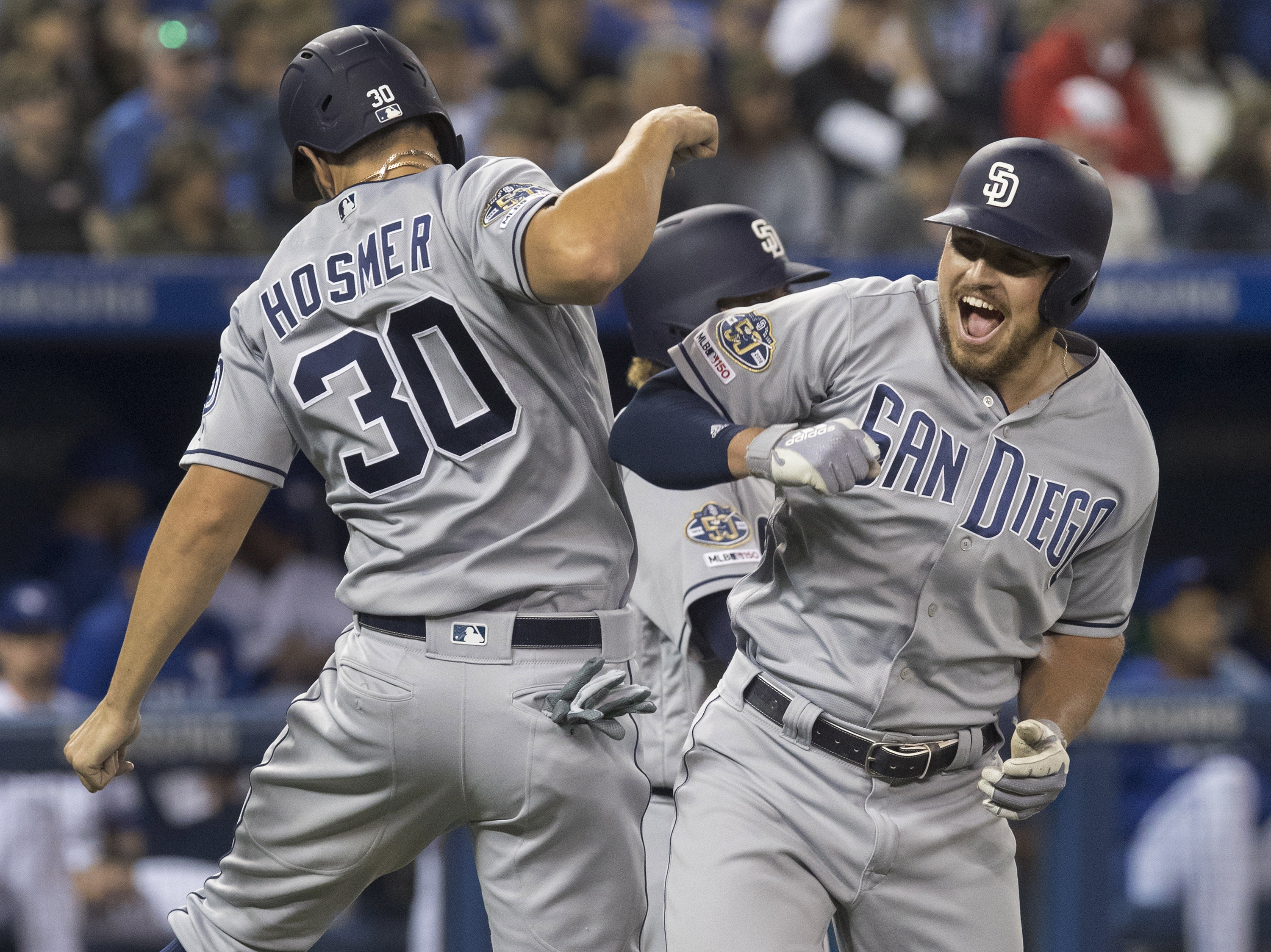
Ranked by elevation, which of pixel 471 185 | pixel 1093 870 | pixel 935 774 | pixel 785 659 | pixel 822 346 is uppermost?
pixel 471 185

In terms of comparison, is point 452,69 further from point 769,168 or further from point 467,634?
point 467,634

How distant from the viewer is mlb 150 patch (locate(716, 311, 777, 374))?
107 inches

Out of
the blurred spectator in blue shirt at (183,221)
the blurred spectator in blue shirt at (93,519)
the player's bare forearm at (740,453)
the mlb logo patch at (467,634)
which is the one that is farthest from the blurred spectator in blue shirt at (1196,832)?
the blurred spectator in blue shirt at (93,519)

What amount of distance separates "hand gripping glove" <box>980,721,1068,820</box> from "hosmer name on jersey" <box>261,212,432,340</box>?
46.6 inches

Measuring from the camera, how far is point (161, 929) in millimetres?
4340

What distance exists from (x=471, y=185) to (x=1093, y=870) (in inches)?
111

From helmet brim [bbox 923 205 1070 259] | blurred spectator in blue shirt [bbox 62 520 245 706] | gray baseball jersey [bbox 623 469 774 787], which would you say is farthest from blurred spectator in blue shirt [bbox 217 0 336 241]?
helmet brim [bbox 923 205 1070 259]

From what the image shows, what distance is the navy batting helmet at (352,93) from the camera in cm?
270

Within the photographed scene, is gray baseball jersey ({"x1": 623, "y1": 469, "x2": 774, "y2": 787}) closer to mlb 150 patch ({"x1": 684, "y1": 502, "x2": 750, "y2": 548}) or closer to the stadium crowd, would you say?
mlb 150 patch ({"x1": 684, "y1": 502, "x2": 750, "y2": 548})

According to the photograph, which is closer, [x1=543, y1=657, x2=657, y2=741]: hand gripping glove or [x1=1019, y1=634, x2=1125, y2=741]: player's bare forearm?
[x1=543, y1=657, x2=657, y2=741]: hand gripping glove

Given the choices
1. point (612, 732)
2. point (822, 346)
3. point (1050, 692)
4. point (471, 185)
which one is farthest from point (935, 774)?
point (471, 185)

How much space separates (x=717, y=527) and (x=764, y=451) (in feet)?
2.11

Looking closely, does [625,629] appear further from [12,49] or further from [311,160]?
[12,49]

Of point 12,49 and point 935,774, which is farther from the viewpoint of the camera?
point 12,49
